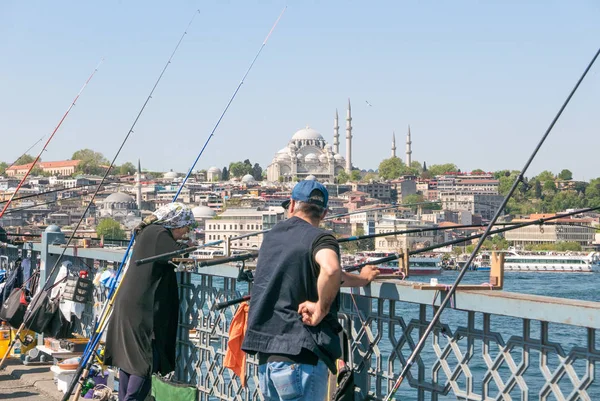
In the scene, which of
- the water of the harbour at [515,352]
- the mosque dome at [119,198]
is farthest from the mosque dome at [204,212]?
the water of the harbour at [515,352]

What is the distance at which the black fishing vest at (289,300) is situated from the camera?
2623 mm

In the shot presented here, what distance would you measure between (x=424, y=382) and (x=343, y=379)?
24 cm

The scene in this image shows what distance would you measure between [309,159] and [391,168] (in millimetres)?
16880

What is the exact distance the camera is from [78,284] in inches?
211

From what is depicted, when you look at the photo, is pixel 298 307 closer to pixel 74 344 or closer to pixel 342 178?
pixel 74 344

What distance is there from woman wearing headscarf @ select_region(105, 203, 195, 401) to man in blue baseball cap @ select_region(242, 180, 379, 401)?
901 millimetres

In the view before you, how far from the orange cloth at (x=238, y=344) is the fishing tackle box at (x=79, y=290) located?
2005 millimetres

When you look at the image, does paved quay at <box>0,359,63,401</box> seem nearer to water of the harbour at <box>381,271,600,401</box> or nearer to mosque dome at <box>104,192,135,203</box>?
water of the harbour at <box>381,271,600,401</box>

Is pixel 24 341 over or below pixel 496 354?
below

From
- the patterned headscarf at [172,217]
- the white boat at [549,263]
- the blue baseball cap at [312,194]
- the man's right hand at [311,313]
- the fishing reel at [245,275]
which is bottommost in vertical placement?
the white boat at [549,263]

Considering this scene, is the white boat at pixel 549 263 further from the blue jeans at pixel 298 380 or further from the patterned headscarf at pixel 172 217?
the blue jeans at pixel 298 380

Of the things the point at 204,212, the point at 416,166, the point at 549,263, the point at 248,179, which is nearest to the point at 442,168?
the point at 416,166

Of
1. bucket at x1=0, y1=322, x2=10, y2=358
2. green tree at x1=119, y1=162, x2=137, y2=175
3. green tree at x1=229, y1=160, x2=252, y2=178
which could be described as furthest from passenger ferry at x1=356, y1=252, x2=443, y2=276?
green tree at x1=229, y1=160, x2=252, y2=178

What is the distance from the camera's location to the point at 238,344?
11.3 feet
